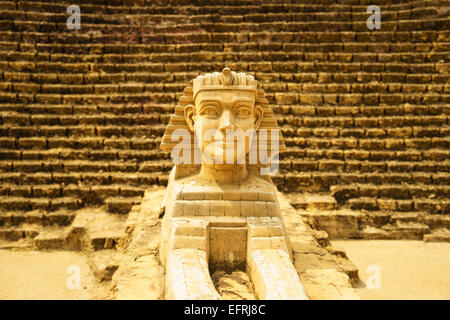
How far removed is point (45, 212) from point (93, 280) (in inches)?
62.9

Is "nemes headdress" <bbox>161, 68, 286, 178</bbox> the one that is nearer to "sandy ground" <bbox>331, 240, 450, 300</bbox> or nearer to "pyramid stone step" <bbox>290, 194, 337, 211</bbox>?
"sandy ground" <bbox>331, 240, 450, 300</bbox>

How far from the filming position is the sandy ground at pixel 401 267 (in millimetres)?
3051

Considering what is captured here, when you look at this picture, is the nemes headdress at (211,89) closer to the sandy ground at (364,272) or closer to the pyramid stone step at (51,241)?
the sandy ground at (364,272)

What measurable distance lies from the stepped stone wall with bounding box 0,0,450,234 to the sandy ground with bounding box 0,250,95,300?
36.9 inches

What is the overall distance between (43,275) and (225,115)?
242 centimetres

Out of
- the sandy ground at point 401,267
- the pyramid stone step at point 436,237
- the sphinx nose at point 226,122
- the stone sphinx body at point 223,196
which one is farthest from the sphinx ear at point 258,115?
the pyramid stone step at point 436,237

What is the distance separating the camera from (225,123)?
2.32 meters

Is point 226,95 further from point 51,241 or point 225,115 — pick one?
point 51,241

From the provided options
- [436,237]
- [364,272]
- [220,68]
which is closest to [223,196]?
[364,272]

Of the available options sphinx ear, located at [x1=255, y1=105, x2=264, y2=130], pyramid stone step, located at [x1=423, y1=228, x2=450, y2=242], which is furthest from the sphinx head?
pyramid stone step, located at [x1=423, y1=228, x2=450, y2=242]

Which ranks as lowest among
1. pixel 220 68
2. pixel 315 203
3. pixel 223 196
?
pixel 315 203

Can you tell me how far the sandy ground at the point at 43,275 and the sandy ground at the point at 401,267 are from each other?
8.35 ft

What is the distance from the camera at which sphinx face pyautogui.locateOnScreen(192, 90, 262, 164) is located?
92.3 inches

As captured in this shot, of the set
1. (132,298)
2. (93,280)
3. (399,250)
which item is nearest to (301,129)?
(399,250)
